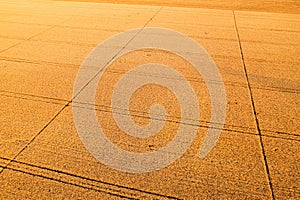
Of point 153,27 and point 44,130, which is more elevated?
point 44,130

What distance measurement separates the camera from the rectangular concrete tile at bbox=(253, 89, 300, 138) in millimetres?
4047

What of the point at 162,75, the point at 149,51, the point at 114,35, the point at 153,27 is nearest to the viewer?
the point at 162,75

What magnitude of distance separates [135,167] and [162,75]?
109 inches

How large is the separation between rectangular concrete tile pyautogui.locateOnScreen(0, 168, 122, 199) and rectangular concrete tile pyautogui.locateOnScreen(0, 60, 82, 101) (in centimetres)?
186

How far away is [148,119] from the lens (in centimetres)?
426

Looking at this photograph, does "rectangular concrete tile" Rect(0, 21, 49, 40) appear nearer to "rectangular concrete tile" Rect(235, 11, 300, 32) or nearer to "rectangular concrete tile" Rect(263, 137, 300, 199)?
"rectangular concrete tile" Rect(235, 11, 300, 32)

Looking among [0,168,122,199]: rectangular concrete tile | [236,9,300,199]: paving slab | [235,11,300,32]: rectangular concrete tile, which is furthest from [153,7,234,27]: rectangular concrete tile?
[0,168,122,199]: rectangular concrete tile

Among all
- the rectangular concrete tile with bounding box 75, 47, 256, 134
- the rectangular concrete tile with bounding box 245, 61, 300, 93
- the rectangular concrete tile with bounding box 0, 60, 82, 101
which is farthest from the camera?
the rectangular concrete tile with bounding box 245, 61, 300, 93

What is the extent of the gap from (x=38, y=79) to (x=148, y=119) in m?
2.56

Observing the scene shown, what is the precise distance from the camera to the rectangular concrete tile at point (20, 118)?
12.1 ft

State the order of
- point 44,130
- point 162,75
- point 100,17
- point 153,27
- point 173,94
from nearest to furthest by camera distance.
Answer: point 44,130
point 173,94
point 162,75
point 153,27
point 100,17

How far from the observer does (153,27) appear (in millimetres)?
9375

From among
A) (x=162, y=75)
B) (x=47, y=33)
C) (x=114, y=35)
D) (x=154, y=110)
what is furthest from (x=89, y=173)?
(x=47, y=33)

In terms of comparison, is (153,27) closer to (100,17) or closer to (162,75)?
(100,17)
